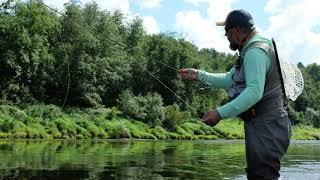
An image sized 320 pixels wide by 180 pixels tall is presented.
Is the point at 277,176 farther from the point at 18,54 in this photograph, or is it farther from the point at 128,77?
the point at 128,77

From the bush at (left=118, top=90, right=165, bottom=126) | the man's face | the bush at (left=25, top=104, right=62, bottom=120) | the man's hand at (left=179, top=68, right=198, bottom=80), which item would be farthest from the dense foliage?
the man's face

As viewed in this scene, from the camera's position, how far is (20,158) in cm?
2295

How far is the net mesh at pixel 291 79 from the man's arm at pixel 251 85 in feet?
1.05

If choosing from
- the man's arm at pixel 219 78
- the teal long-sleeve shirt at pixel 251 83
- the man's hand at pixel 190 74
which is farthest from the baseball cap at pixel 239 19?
the man's hand at pixel 190 74

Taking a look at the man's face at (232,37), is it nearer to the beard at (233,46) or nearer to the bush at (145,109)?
the beard at (233,46)

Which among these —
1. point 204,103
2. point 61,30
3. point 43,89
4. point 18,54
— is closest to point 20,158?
point 18,54

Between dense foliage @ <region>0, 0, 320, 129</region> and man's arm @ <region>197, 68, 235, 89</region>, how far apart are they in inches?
1808

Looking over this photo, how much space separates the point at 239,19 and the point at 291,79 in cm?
77

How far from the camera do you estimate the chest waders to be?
486 cm

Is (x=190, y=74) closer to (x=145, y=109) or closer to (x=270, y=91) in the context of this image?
(x=270, y=91)

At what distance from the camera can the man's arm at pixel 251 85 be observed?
4.72m

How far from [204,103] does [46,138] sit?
44902 millimetres

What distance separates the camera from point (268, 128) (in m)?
4.90

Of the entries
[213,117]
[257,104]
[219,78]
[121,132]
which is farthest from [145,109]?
[213,117]
